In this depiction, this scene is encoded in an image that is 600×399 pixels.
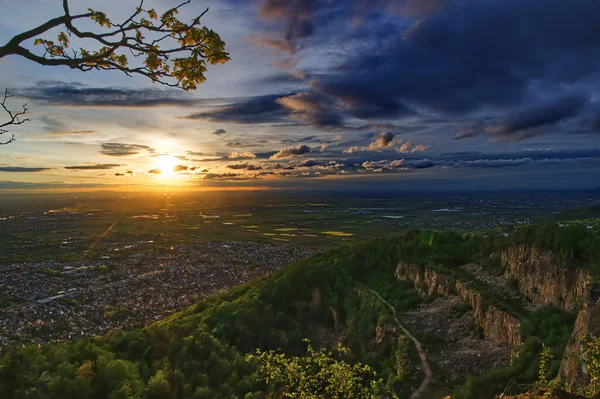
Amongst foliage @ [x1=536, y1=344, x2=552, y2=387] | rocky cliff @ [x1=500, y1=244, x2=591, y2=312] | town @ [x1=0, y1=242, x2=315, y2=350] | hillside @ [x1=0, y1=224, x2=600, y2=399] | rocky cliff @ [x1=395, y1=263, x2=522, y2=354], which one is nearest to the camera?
foliage @ [x1=536, y1=344, x2=552, y2=387]

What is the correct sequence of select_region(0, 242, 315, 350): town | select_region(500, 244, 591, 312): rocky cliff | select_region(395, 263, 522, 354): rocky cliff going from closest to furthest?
select_region(500, 244, 591, 312): rocky cliff < select_region(395, 263, 522, 354): rocky cliff < select_region(0, 242, 315, 350): town

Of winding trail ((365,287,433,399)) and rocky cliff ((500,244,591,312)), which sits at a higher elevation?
rocky cliff ((500,244,591,312))

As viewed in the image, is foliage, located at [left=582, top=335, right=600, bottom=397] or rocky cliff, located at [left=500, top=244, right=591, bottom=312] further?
rocky cliff, located at [left=500, top=244, right=591, bottom=312]

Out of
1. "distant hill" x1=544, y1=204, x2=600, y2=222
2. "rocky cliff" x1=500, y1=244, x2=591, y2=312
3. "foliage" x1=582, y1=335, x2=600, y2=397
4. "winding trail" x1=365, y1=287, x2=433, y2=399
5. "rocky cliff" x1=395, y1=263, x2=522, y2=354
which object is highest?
"foliage" x1=582, y1=335, x2=600, y2=397

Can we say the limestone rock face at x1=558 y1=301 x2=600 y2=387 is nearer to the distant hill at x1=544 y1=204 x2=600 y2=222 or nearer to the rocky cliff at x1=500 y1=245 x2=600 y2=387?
the rocky cliff at x1=500 y1=245 x2=600 y2=387

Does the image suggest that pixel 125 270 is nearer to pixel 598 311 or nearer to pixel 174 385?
pixel 174 385

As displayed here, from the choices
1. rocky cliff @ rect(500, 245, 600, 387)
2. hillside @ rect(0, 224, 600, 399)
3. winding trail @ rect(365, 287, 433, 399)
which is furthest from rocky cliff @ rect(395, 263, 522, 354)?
winding trail @ rect(365, 287, 433, 399)

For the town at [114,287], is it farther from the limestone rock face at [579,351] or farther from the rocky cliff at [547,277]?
the limestone rock face at [579,351]
